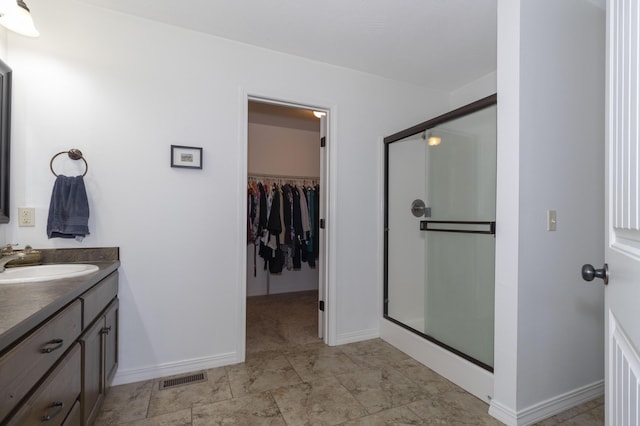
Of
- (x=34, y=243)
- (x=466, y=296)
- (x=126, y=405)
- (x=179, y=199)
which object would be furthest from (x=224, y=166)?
(x=466, y=296)

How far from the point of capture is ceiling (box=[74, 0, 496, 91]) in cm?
197

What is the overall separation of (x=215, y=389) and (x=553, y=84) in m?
2.68

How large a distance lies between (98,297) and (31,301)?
1.93ft

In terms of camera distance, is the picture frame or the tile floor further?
the picture frame

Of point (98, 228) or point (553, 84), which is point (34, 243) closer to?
point (98, 228)

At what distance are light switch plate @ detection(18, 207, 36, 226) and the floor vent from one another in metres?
1.27

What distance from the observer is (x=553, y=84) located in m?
1.73

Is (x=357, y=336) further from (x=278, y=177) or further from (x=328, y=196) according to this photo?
(x=278, y=177)

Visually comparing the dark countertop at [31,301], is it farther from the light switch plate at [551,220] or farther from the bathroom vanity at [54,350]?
the light switch plate at [551,220]

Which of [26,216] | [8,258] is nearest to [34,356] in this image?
[8,258]

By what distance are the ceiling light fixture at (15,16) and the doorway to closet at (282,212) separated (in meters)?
2.31

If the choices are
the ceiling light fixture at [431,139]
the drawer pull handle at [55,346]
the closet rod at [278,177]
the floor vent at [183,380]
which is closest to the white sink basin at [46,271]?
the drawer pull handle at [55,346]

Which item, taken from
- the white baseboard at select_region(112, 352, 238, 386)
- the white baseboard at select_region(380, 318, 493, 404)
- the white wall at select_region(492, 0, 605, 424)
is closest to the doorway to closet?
the white baseboard at select_region(380, 318, 493, 404)

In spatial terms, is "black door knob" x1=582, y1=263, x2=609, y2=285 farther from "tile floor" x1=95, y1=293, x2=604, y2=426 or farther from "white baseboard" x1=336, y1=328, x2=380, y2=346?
"white baseboard" x1=336, y1=328, x2=380, y2=346
